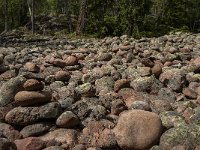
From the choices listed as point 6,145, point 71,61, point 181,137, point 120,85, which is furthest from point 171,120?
point 71,61

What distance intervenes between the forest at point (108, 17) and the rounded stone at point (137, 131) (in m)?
17.1

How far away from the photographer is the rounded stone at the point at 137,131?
4.84m

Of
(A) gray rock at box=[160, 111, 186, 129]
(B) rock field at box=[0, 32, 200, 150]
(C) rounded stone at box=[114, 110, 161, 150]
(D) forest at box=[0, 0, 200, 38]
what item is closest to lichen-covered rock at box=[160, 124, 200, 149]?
(B) rock field at box=[0, 32, 200, 150]

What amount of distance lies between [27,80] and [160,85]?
284cm

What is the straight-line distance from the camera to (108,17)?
26359mm

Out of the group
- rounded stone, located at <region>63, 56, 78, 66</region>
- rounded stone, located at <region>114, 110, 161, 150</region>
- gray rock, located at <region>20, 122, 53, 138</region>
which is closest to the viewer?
rounded stone, located at <region>114, 110, 161, 150</region>

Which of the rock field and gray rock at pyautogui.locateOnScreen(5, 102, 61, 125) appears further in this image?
gray rock at pyautogui.locateOnScreen(5, 102, 61, 125)

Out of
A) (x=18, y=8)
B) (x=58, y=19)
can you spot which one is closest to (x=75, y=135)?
(x=58, y=19)

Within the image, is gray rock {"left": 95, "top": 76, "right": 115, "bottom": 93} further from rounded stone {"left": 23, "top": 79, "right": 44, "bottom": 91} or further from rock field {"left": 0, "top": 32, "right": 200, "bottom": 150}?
rounded stone {"left": 23, "top": 79, "right": 44, "bottom": 91}

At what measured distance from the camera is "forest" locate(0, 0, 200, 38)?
24.6 m

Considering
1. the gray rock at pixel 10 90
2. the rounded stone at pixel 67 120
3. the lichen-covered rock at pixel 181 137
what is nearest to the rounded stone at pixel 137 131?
the lichen-covered rock at pixel 181 137

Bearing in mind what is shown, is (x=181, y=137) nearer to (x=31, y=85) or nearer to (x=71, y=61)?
(x=31, y=85)

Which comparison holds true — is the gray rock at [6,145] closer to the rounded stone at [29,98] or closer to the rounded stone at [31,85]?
the rounded stone at [29,98]

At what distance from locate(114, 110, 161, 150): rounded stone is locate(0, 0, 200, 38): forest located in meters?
Result: 17.1
